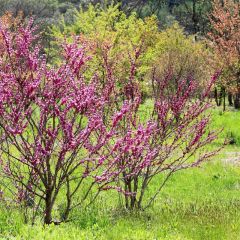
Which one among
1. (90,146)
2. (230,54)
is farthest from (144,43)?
(90,146)

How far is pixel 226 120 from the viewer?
67.7 feet

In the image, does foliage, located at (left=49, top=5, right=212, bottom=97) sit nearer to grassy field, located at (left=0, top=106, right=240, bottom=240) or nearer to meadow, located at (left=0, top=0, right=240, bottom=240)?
meadow, located at (left=0, top=0, right=240, bottom=240)

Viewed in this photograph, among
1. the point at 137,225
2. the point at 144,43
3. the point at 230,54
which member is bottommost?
the point at 137,225

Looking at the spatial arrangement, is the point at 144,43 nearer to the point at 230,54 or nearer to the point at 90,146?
the point at 230,54

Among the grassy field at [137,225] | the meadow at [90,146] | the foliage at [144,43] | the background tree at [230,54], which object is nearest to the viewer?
the grassy field at [137,225]

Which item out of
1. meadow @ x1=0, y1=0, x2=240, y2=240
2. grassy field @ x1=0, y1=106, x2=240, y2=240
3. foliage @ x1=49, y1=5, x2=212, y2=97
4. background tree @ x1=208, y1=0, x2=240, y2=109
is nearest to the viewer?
grassy field @ x1=0, y1=106, x2=240, y2=240

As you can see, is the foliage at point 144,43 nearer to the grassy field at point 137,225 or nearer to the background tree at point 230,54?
the background tree at point 230,54

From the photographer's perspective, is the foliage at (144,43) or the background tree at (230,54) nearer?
the background tree at (230,54)

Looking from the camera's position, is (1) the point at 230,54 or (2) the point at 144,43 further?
(1) the point at 230,54

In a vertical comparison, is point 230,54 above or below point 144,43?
below

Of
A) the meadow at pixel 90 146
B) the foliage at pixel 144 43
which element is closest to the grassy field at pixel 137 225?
the meadow at pixel 90 146

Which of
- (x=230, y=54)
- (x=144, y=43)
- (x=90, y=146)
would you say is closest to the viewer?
(x=90, y=146)

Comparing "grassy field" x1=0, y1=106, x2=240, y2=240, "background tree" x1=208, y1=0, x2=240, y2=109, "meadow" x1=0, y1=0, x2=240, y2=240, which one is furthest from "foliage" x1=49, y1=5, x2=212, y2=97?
"grassy field" x1=0, y1=106, x2=240, y2=240

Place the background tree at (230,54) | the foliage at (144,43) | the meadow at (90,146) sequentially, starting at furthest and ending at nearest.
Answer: the foliage at (144,43), the background tree at (230,54), the meadow at (90,146)
